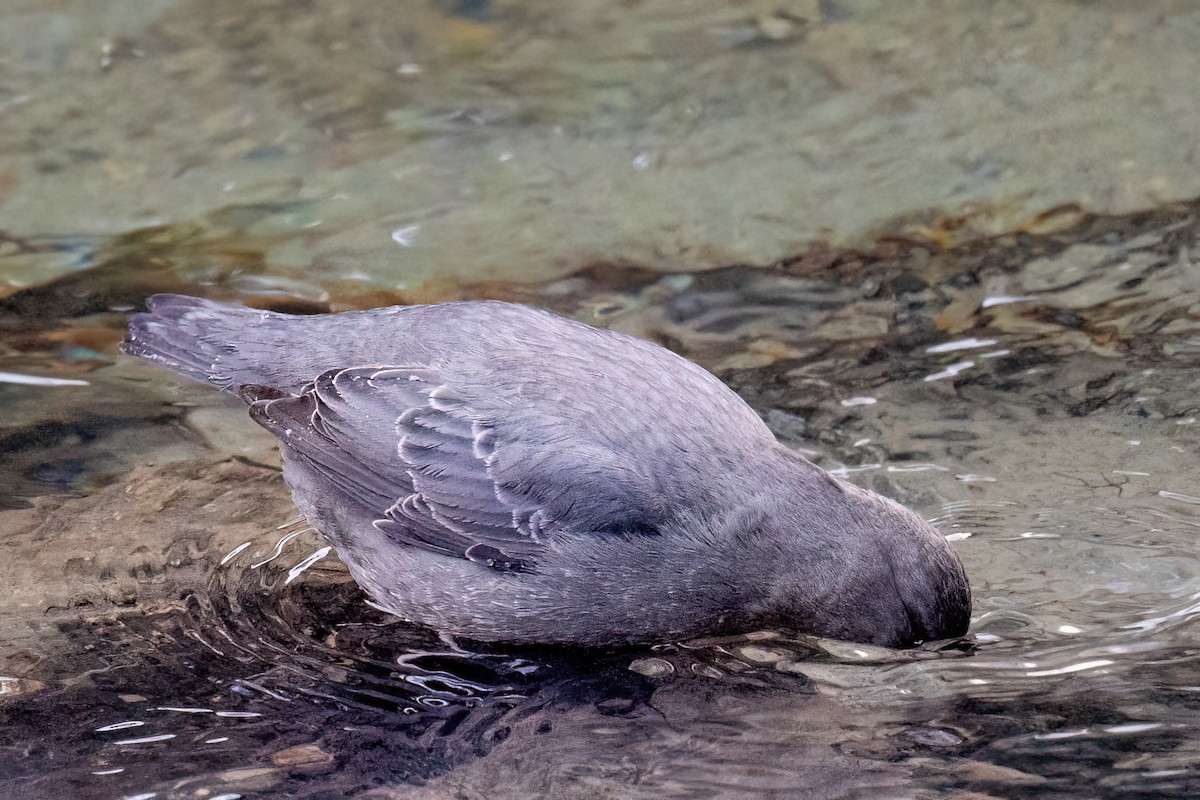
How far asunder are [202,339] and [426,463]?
102 centimetres

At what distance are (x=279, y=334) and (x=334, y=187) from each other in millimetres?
1904

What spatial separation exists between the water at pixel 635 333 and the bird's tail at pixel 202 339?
488 millimetres

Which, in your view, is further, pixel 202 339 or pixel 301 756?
pixel 202 339

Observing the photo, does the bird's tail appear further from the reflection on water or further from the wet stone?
the wet stone

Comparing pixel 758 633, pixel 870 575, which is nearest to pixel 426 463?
pixel 758 633

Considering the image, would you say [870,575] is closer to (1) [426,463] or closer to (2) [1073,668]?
A: (2) [1073,668]

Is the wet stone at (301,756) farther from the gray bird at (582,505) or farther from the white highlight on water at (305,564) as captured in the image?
the white highlight on water at (305,564)

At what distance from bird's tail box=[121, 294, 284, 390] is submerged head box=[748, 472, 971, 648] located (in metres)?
1.87

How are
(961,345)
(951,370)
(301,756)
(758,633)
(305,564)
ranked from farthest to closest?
(961,345), (951,370), (305,564), (758,633), (301,756)

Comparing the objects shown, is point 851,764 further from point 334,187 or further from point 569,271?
point 334,187

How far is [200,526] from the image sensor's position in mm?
4281

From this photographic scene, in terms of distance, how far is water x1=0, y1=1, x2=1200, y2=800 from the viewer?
3.29 metres

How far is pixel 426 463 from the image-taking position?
3840mm

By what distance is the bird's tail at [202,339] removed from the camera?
423cm
